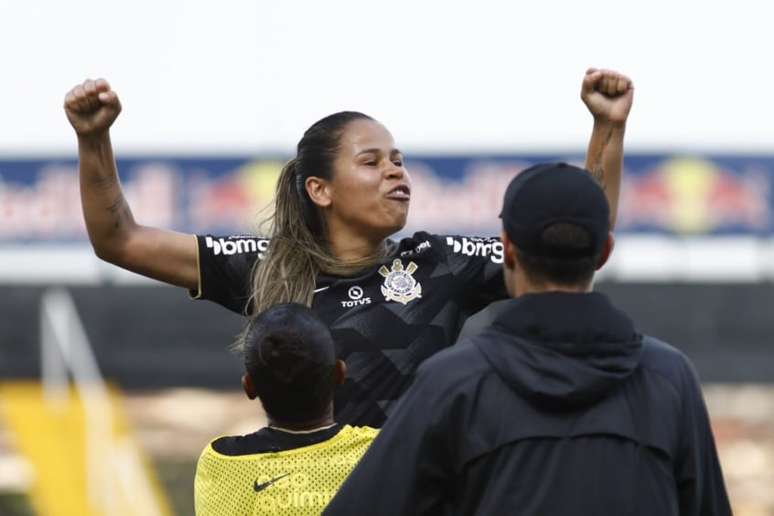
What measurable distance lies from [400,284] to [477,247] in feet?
0.74

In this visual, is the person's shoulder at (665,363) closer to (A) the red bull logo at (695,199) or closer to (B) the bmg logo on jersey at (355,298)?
(B) the bmg logo on jersey at (355,298)

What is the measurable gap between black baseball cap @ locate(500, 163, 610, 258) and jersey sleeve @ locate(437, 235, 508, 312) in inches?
43.4

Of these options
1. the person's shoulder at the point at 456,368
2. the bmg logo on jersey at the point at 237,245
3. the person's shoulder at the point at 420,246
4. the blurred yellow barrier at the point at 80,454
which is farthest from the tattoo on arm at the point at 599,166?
the blurred yellow barrier at the point at 80,454

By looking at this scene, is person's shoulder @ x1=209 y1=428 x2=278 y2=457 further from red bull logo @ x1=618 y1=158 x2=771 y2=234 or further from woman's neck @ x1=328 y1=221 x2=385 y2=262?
red bull logo @ x1=618 y1=158 x2=771 y2=234

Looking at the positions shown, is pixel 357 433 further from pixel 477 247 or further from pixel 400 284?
pixel 477 247

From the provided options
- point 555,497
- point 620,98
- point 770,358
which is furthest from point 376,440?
point 770,358

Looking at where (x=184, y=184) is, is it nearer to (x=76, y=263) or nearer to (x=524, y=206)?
(x=76, y=263)

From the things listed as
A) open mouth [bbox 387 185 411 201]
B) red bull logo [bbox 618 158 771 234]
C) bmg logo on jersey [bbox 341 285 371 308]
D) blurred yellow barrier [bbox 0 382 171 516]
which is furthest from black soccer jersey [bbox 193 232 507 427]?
red bull logo [bbox 618 158 771 234]

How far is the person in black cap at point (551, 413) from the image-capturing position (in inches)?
91.7

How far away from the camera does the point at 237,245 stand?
11.8 feet

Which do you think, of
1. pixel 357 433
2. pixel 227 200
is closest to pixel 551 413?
pixel 357 433

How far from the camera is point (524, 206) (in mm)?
2412

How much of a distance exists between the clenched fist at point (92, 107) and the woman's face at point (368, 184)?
1.79 feet

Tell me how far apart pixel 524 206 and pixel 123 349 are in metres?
10.1
